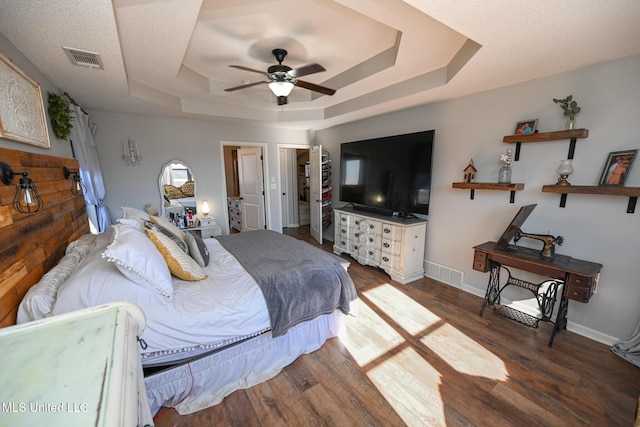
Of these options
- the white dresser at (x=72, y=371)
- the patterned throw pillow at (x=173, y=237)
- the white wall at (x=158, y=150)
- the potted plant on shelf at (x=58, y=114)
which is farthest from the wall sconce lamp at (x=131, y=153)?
the white dresser at (x=72, y=371)

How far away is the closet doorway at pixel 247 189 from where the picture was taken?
4902 mm

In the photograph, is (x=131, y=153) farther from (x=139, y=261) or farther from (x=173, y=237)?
(x=139, y=261)

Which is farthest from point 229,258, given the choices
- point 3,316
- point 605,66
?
point 605,66

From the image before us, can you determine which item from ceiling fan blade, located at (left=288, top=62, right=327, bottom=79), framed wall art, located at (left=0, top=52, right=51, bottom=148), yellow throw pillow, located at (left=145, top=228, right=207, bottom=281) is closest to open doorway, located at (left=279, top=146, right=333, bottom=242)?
ceiling fan blade, located at (left=288, top=62, right=327, bottom=79)

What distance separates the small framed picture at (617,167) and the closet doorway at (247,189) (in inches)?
173

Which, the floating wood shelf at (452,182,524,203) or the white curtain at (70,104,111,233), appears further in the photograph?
the white curtain at (70,104,111,233)

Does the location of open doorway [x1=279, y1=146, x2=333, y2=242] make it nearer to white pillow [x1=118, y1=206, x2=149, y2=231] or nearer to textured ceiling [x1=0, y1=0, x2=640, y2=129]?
textured ceiling [x1=0, y1=0, x2=640, y2=129]

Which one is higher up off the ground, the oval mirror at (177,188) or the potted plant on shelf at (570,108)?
the potted plant on shelf at (570,108)

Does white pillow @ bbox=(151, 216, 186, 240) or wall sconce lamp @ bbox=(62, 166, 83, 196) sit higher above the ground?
wall sconce lamp @ bbox=(62, 166, 83, 196)

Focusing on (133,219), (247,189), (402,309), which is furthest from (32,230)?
(247,189)

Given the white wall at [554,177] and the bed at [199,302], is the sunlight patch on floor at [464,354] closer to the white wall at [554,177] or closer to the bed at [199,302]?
the bed at [199,302]

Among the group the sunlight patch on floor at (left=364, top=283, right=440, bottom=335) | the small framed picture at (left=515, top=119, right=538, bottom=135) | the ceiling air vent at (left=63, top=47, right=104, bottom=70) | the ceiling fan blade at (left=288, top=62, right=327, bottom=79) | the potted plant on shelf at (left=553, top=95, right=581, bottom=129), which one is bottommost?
the sunlight patch on floor at (left=364, top=283, right=440, bottom=335)

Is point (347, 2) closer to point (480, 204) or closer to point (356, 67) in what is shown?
point (356, 67)

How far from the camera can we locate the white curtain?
2.57 m
